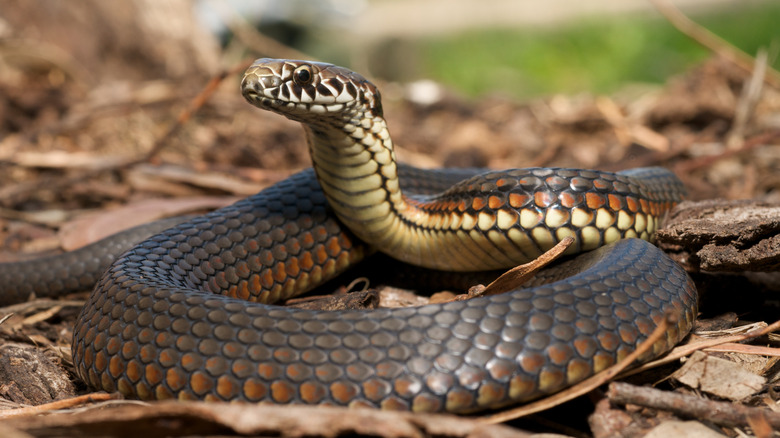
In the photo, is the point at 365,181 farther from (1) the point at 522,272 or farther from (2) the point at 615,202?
(2) the point at 615,202

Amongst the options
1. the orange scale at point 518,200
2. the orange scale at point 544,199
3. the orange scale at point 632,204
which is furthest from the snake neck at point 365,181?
the orange scale at point 632,204

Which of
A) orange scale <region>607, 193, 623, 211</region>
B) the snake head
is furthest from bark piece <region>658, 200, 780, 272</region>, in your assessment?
the snake head

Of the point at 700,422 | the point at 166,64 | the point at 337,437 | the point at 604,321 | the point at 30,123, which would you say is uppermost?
the point at 166,64

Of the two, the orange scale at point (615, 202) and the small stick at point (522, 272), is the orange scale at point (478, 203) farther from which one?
the orange scale at point (615, 202)

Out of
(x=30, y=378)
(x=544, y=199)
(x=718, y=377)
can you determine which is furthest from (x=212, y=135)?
(x=718, y=377)

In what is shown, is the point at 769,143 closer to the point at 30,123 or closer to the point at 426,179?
the point at 426,179

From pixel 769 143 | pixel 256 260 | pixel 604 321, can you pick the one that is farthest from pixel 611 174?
pixel 769 143
